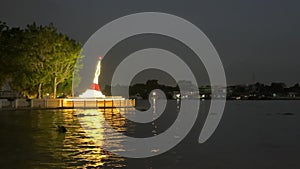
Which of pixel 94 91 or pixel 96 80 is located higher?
pixel 96 80

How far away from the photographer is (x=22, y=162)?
1758 centimetres

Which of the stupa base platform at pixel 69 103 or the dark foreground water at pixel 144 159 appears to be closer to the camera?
the dark foreground water at pixel 144 159

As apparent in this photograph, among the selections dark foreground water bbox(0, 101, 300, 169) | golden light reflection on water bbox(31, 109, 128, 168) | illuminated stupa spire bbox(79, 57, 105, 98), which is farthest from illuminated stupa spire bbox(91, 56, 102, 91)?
dark foreground water bbox(0, 101, 300, 169)

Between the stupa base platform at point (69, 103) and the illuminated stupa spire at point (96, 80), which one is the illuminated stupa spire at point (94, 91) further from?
the stupa base platform at point (69, 103)

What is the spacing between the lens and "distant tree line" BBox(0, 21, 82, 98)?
6988 cm

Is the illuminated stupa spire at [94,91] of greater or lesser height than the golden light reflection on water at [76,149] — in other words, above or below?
above

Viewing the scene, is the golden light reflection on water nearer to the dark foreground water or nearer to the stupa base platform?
the dark foreground water

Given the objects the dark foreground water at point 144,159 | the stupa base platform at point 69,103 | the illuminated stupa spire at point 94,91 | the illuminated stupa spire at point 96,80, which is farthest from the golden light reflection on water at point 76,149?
the illuminated stupa spire at point 96,80

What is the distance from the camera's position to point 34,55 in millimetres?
70000

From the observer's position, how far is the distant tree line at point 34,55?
69875mm

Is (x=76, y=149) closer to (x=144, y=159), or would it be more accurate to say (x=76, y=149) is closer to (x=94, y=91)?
(x=144, y=159)

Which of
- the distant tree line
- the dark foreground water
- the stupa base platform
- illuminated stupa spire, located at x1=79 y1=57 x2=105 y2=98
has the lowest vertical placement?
the dark foreground water

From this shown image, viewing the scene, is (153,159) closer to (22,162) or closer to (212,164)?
(212,164)

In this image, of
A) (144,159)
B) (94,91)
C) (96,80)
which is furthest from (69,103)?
(144,159)
